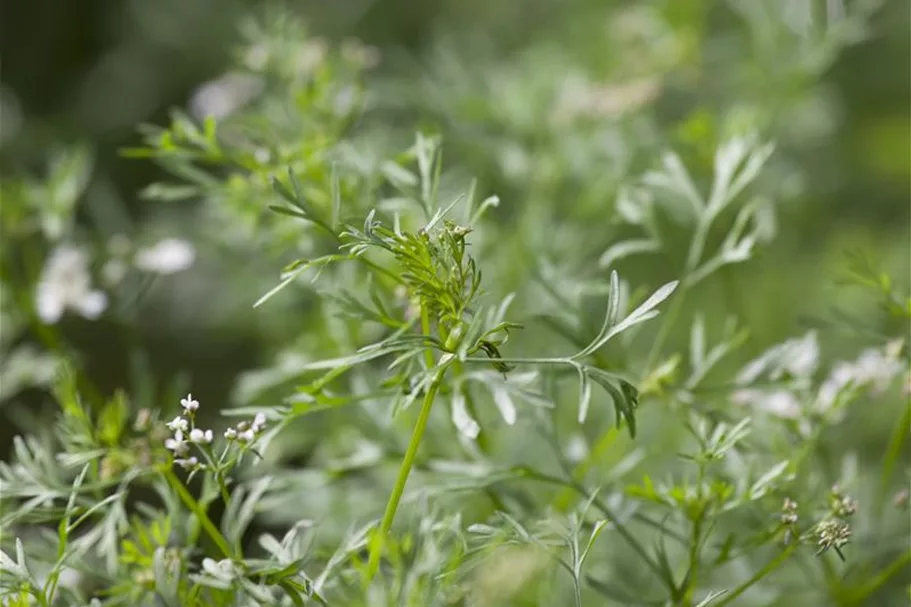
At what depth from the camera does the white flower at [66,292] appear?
2.64 feet

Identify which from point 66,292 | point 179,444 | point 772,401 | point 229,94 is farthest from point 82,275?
point 772,401

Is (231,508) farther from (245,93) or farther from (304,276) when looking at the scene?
(245,93)

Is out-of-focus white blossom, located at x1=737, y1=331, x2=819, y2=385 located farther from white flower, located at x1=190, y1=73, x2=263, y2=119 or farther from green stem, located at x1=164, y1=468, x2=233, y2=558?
white flower, located at x1=190, y1=73, x2=263, y2=119

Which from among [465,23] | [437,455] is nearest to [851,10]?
[465,23]

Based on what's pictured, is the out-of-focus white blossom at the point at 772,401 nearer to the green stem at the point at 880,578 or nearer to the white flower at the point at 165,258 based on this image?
the green stem at the point at 880,578

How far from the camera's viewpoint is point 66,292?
0.82m

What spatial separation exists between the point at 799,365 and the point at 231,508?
37 centimetres

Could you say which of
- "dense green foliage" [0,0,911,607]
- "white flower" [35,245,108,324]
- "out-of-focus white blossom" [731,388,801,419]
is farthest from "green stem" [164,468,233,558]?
"out-of-focus white blossom" [731,388,801,419]

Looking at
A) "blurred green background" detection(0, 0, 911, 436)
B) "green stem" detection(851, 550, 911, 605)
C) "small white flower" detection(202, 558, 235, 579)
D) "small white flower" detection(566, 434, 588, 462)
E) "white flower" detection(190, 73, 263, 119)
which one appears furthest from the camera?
"blurred green background" detection(0, 0, 911, 436)

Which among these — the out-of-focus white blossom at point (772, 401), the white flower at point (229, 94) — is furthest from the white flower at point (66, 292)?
the out-of-focus white blossom at point (772, 401)

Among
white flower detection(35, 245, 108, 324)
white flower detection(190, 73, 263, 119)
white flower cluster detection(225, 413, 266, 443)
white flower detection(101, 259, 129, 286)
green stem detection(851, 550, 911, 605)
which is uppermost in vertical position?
white flower detection(190, 73, 263, 119)

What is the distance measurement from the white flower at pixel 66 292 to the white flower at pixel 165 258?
43 millimetres

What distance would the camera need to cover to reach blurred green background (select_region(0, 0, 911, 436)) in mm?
1122

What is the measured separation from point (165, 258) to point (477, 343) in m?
0.41
